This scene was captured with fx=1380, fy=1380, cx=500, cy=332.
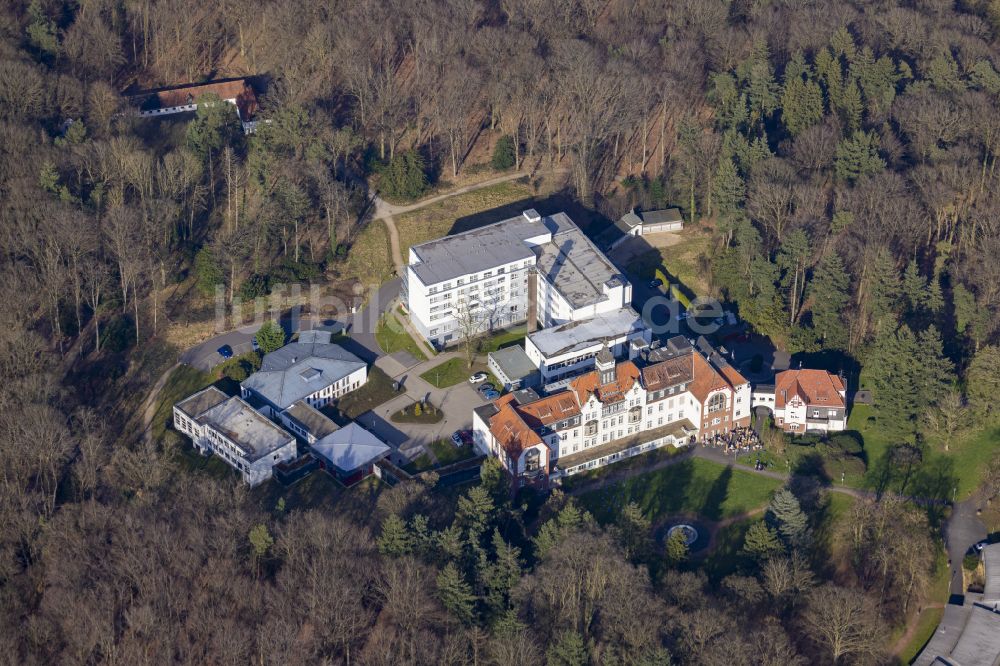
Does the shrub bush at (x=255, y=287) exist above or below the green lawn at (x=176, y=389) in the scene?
above

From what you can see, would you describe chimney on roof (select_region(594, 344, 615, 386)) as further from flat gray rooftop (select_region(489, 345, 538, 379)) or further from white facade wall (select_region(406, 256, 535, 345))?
white facade wall (select_region(406, 256, 535, 345))

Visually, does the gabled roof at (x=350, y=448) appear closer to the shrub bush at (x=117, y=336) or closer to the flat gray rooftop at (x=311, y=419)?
the flat gray rooftop at (x=311, y=419)

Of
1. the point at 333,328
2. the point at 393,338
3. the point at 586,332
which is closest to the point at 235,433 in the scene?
the point at 333,328

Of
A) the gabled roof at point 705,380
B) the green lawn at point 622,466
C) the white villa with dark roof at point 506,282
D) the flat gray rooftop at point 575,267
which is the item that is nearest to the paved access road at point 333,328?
the white villa with dark roof at point 506,282

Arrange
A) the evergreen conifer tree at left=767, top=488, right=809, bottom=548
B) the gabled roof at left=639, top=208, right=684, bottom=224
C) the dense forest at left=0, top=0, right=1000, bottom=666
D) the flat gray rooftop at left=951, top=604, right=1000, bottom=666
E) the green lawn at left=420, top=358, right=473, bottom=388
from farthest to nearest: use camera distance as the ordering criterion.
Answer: the gabled roof at left=639, top=208, right=684, bottom=224 → the green lawn at left=420, top=358, right=473, bottom=388 → the evergreen conifer tree at left=767, top=488, right=809, bottom=548 → the dense forest at left=0, top=0, right=1000, bottom=666 → the flat gray rooftop at left=951, top=604, right=1000, bottom=666

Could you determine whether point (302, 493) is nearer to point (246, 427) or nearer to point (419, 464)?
point (246, 427)

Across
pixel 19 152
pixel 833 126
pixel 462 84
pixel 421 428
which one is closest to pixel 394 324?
pixel 421 428

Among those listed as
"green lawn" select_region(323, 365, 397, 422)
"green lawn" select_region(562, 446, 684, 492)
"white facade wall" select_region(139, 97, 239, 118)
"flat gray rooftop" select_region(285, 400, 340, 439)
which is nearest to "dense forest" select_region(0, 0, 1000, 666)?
"white facade wall" select_region(139, 97, 239, 118)
